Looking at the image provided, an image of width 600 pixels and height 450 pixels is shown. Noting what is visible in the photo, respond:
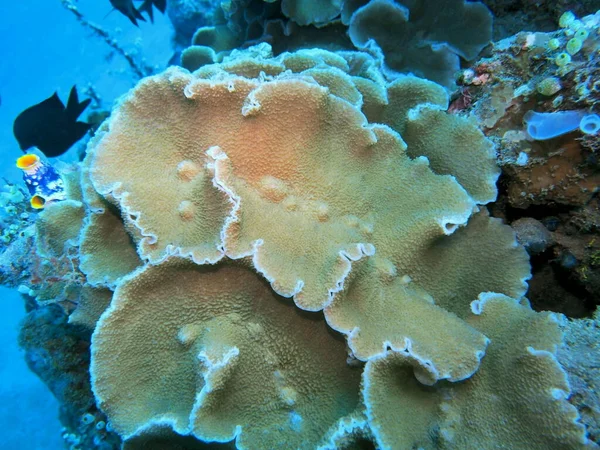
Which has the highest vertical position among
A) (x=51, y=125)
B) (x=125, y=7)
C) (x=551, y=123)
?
(x=551, y=123)

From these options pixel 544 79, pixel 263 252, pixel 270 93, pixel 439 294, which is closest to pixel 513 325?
pixel 439 294

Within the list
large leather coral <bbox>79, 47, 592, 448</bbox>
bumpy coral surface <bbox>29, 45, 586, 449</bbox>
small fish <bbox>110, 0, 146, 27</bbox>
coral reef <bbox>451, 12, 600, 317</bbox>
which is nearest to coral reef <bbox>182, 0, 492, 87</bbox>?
coral reef <bbox>451, 12, 600, 317</bbox>

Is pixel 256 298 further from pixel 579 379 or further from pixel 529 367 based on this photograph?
pixel 579 379

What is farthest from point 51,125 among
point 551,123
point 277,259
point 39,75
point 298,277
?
point 39,75

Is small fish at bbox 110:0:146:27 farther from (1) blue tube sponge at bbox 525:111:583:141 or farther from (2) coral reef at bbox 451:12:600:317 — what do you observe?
(1) blue tube sponge at bbox 525:111:583:141

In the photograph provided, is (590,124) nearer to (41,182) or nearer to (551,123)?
(551,123)

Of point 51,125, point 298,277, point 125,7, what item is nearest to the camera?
point 298,277
